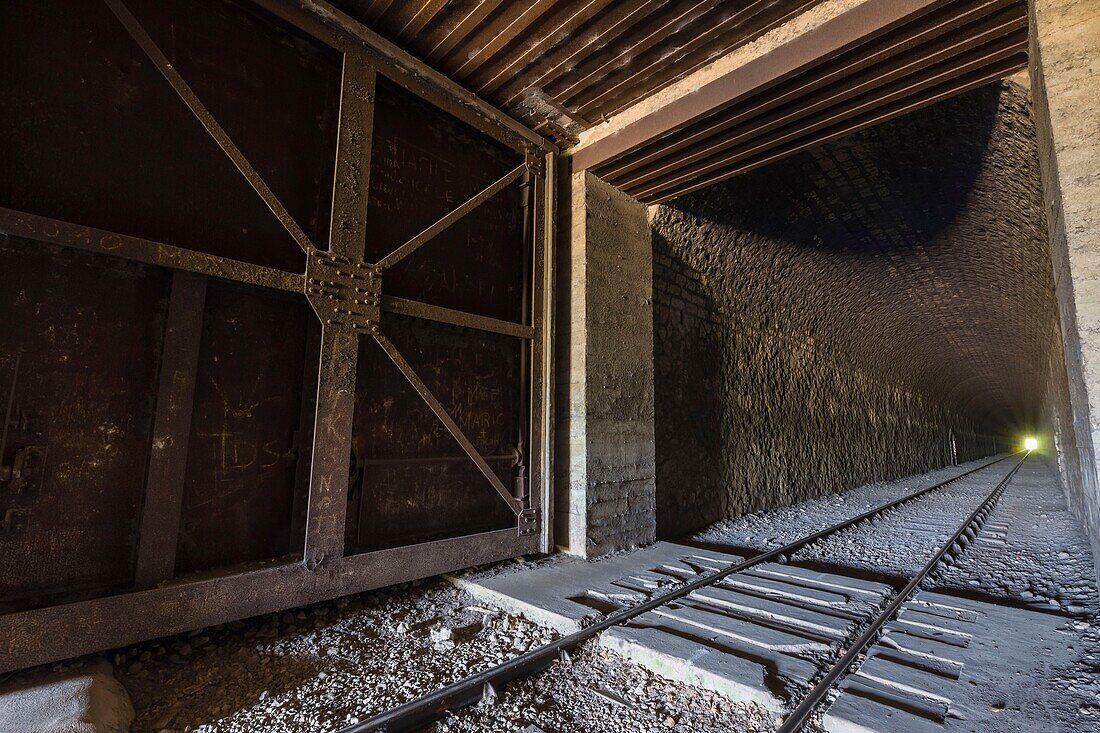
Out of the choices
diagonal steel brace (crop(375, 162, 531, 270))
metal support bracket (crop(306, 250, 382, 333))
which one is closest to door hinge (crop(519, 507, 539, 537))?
metal support bracket (crop(306, 250, 382, 333))

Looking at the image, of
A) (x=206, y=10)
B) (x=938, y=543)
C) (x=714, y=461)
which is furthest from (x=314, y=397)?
(x=938, y=543)

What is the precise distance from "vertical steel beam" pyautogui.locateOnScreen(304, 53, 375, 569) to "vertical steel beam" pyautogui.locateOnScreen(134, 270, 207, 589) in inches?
28.1

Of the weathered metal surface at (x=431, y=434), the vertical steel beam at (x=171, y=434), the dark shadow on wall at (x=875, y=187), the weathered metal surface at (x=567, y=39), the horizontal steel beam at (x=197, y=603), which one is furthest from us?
the dark shadow on wall at (x=875, y=187)

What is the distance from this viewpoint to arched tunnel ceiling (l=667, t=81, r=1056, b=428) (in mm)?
5789

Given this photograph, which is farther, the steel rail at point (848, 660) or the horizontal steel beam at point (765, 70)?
the horizontal steel beam at point (765, 70)

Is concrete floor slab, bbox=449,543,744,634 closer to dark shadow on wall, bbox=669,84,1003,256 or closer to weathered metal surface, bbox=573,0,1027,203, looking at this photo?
weathered metal surface, bbox=573,0,1027,203

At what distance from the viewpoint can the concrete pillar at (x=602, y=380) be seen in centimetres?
507

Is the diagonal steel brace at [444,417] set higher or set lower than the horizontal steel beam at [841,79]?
lower

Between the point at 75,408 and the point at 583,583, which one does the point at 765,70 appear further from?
the point at 75,408

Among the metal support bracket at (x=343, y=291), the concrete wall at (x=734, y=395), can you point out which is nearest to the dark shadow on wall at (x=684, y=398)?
the concrete wall at (x=734, y=395)

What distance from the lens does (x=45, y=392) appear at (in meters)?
2.74

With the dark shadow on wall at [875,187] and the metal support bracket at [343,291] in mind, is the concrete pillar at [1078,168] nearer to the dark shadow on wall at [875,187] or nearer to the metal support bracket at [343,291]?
the dark shadow on wall at [875,187]

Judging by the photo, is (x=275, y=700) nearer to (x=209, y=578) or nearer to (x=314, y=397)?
(x=209, y=578)

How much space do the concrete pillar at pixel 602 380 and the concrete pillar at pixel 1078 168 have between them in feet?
10.9
